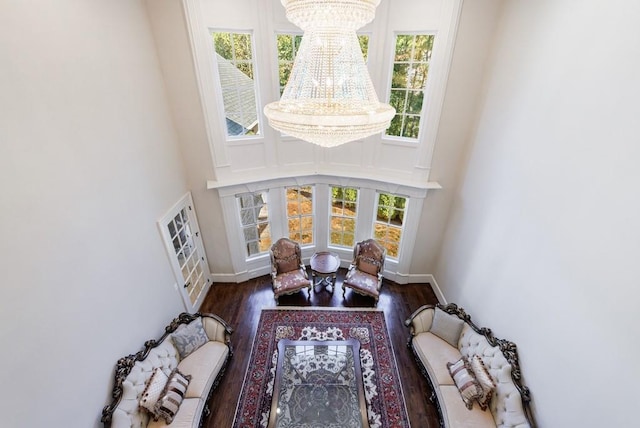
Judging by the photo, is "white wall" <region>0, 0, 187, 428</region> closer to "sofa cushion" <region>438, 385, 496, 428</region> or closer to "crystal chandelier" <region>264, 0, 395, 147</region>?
"crystal chandelier" <region>264, 0, 395, 147</region>

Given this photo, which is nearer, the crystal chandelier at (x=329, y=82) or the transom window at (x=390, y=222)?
the crystal chandelier at (x=329, y=82)

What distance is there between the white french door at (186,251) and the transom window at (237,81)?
1532mm

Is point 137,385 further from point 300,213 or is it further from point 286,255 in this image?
point 300,213

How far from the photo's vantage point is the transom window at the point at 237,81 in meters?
4.16

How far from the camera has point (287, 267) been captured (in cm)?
547

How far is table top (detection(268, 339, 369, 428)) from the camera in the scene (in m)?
3.18

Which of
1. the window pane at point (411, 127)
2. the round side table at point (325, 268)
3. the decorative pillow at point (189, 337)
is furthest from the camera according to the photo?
the round side table at point (325, 268)

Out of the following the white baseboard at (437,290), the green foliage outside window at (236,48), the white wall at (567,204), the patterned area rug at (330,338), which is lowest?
the patterned area rug at (330,338)

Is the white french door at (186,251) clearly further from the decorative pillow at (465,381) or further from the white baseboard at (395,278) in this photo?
the decorative pillow at (465,381)

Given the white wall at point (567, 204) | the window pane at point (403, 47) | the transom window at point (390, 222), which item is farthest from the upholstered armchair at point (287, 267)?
the window pane at point (403, 47)

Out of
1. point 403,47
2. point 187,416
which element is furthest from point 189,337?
point 403,47

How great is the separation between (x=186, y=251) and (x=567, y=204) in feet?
16.9

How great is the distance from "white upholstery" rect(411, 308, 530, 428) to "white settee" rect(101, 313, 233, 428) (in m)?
2.92

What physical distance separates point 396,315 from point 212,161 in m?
4.26
